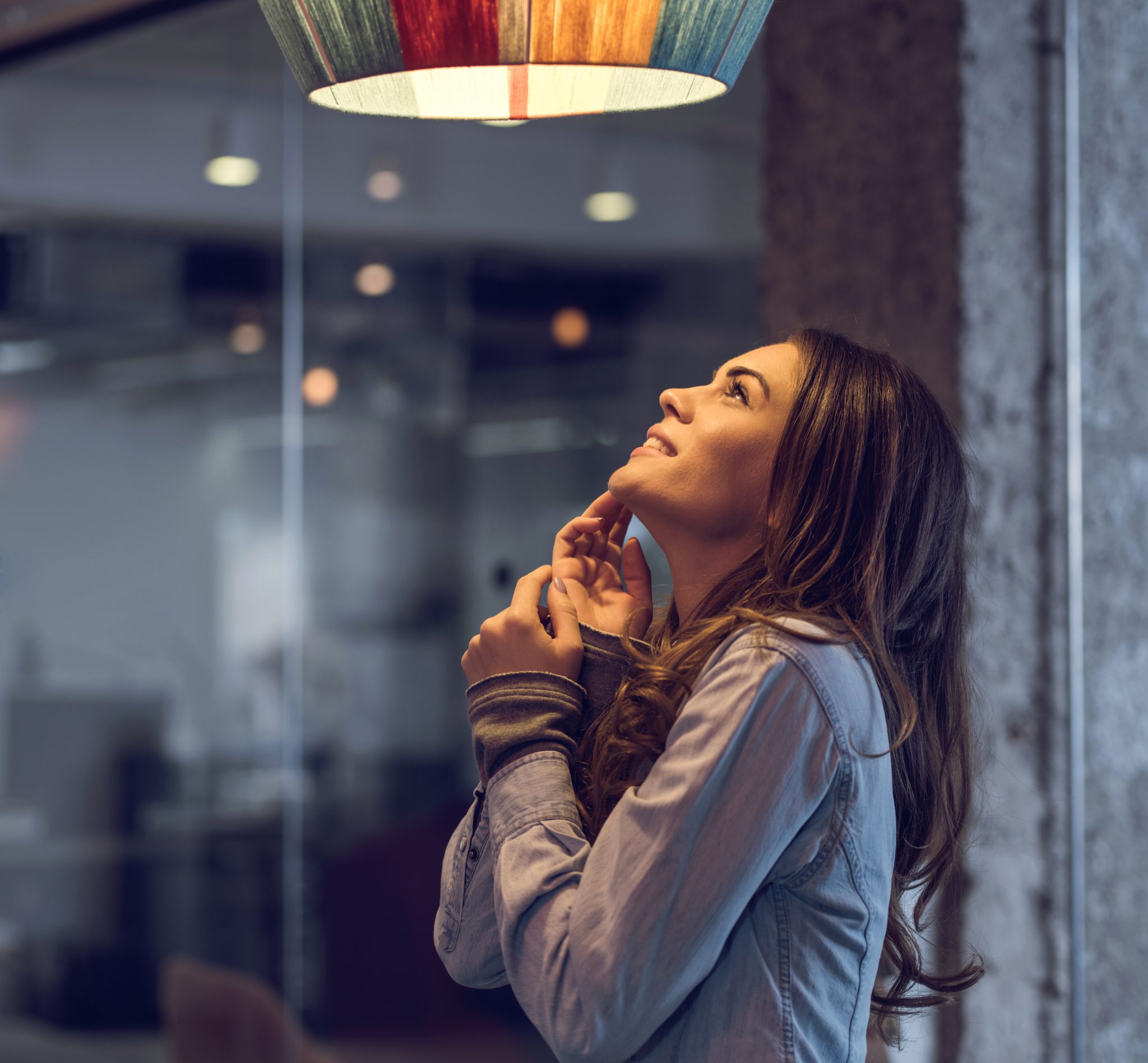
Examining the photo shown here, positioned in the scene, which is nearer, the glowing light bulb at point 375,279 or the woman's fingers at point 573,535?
the woman's fingers at point 573,535

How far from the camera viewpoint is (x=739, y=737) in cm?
86

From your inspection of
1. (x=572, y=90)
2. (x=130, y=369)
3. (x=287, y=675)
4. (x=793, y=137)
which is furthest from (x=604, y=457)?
A: (x=572, y=90)

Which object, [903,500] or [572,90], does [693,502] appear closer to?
[903,500]

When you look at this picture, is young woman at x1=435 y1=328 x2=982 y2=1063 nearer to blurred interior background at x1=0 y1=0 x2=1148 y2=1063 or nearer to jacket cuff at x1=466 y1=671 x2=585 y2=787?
jacket cuff at x1=466 y1=671 x2=585 y2=787

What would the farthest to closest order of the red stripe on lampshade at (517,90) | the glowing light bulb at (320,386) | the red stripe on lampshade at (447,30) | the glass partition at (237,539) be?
the glowing light bulb at (320,386) → the glass partition at (237,539) → the red stripe on lampshade at (517,90) → the red stripe on lampshade at (447,30)

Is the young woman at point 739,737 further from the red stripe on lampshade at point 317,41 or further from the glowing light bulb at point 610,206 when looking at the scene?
the glowing light bulb at point 610,206

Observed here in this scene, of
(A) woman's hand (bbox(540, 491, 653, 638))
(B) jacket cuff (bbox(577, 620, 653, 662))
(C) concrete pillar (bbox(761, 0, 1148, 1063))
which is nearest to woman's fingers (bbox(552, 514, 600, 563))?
(A) woman's hand (bbox(540, 491, 653, 638))

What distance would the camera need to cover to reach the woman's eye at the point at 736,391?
1.05m

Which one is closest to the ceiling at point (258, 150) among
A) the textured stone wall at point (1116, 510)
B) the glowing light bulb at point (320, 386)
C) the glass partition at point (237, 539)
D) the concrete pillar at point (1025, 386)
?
the glass partition at point (237, 539)

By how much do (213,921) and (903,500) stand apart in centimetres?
253

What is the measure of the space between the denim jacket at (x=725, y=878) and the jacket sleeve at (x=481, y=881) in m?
0.10

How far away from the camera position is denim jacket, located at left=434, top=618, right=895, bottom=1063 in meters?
0.84

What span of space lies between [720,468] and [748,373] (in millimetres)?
87

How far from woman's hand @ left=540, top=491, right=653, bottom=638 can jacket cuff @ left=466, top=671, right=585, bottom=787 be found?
0.38 ft
